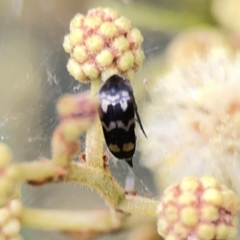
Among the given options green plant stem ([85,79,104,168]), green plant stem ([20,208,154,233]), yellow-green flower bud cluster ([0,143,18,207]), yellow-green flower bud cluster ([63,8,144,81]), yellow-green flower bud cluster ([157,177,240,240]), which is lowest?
green plant stem ([20,208,154,233])

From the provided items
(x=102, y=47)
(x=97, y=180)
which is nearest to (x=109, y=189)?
(x=97, y=180)

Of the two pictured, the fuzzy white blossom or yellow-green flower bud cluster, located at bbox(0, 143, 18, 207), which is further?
the fuzzy white blossom

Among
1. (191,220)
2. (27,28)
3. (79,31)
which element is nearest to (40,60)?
(27,28)

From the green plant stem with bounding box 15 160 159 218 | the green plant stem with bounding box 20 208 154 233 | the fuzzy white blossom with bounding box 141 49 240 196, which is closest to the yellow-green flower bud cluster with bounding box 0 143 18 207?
the green plant stem with bounding box 15 160 159 218

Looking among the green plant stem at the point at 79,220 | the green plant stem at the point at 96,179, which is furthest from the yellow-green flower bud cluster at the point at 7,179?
the green plant stem at the point at 79,220

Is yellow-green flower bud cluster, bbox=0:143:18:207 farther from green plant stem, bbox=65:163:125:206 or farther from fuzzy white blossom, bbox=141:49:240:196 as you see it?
fuzzy white blossom, bbox=141:49:240:196
